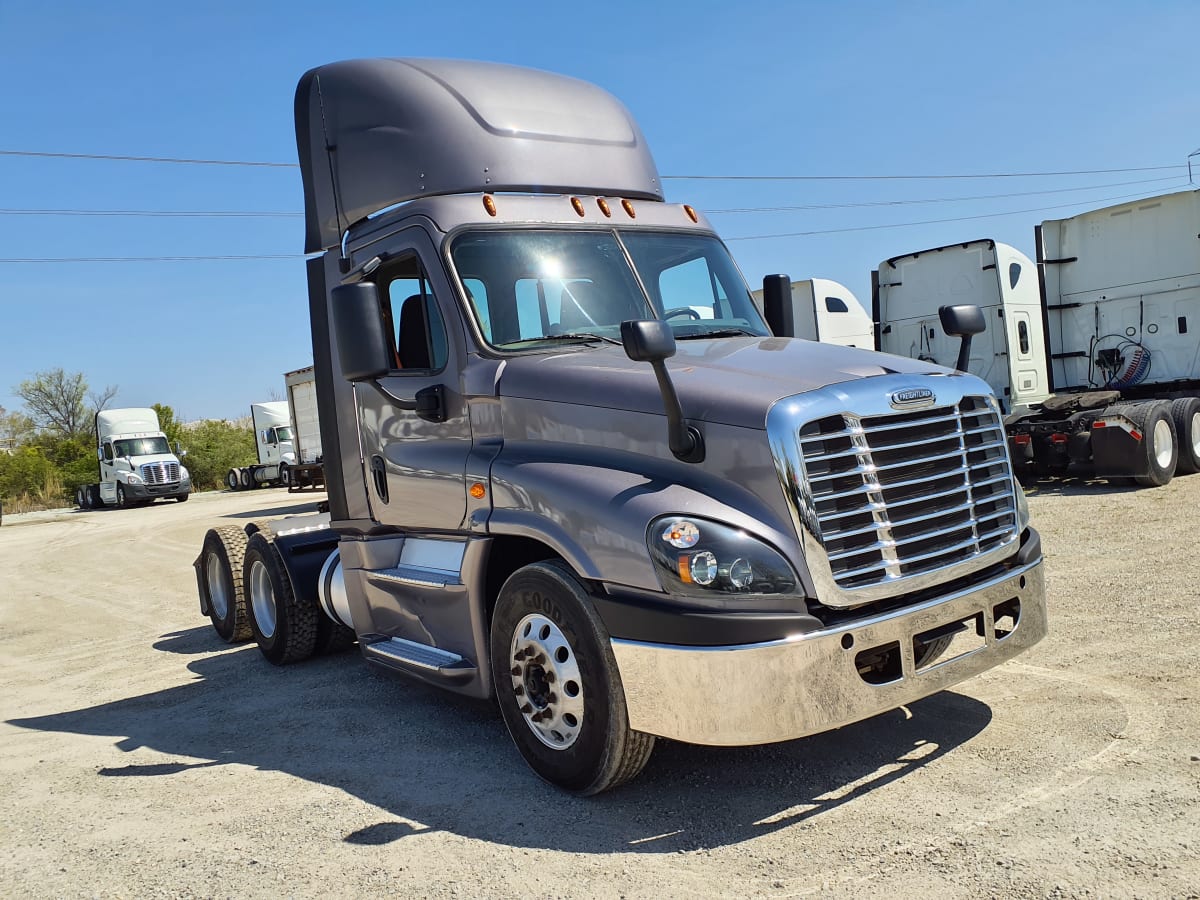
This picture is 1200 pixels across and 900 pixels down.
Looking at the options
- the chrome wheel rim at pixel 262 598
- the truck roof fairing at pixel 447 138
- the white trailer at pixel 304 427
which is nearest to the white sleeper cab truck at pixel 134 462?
the white trailer at pixel 304 427

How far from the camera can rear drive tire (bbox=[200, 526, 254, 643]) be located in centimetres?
834

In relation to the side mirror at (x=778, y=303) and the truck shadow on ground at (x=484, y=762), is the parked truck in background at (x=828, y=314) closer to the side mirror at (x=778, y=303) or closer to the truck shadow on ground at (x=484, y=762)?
Answer: the side mirror at (x=778, y=303)

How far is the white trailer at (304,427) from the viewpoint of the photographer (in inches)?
1123

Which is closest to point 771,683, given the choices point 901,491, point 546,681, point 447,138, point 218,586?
point 901,491

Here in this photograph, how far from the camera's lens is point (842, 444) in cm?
398

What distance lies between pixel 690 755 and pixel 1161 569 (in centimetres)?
515

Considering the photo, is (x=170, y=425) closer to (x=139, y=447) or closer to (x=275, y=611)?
(x=139, y=447)

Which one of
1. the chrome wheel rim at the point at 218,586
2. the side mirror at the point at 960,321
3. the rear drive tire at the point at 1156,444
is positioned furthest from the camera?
the rear drive tire at the point at 1156,444

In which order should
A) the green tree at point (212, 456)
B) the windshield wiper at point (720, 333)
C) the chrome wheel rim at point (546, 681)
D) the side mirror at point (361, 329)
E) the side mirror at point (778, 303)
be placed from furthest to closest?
the green tree at point (212, 456)
the side mirror at point (778, 303)
the windshield wiper at point (720, 333)
the side mirror at point (361, 329)
the chrome wheel rim at point (546, 681)

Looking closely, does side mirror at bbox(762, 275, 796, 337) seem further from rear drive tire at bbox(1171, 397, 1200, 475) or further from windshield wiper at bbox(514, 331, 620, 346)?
rear drive tire at bbox(1171, 397, 1200, 475)

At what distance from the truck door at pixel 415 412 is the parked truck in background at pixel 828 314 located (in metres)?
14.2

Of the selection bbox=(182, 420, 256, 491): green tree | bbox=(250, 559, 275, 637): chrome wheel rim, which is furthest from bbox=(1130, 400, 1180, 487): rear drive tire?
bbox=(182, 420, 256, 491): green tree

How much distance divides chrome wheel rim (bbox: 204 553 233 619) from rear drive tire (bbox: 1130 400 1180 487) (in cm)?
1109

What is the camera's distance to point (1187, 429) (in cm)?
1362
